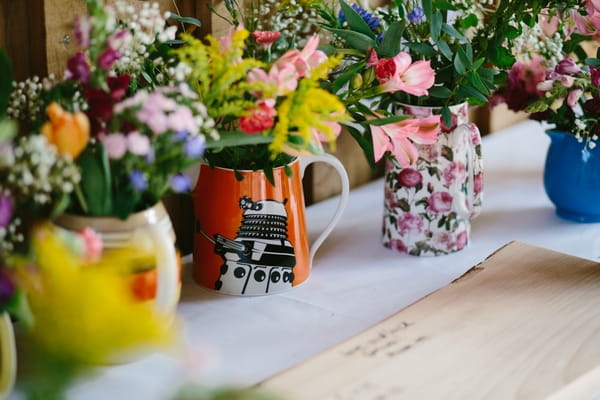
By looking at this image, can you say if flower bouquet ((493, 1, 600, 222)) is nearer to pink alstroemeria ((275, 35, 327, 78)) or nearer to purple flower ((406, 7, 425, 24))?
purple flower ((406, 7, 425, 24))

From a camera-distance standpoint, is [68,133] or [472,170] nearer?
[68,133]

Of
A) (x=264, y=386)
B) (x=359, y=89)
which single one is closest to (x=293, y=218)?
(x=359, y=89)

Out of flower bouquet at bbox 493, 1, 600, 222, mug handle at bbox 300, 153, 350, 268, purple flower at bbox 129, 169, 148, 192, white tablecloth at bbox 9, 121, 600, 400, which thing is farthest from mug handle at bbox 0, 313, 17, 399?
flower bouquet at bbox 493, 1, 600, 222

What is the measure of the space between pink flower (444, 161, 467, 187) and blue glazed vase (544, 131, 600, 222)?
233mm

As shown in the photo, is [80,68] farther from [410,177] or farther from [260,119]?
[410,177]

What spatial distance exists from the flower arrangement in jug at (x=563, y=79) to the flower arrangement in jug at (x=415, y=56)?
0.10 metres

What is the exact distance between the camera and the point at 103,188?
2.85 ft

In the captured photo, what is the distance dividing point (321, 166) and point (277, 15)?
1.01 feet

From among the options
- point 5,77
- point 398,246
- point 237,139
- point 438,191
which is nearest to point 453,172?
point 438,191

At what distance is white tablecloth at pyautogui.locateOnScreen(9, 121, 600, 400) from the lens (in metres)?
0.95

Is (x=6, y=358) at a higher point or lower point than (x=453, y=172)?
lower

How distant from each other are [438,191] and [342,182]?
0.45 ft

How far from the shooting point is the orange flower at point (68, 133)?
0.80m

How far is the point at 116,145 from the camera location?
82 centimetres
